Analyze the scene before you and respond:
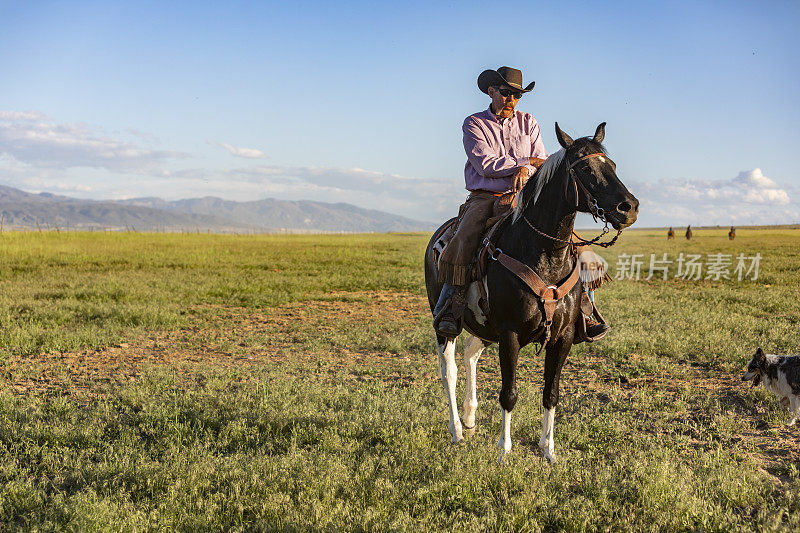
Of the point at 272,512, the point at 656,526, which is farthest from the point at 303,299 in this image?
the point at 656,526

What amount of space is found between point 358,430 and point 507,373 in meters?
2.21

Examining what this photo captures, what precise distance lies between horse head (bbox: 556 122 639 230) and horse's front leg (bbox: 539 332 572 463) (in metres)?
1.50

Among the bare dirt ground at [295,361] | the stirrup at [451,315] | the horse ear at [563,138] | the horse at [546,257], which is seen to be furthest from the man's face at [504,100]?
the bare dirt ground at [295,361]

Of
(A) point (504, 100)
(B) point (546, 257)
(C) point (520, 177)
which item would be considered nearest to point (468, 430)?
(B) point (546, 257)

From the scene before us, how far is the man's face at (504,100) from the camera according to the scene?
18.5 feet

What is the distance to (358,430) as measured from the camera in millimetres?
6273

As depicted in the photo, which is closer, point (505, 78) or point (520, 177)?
point (520, 177)

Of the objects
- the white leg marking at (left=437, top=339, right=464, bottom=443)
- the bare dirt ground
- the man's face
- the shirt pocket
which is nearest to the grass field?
the bare dirt ground

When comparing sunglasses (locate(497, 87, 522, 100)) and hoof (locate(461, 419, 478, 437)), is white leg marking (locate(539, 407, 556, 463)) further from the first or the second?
sunglasses (locate(497, 87, 522, 100))

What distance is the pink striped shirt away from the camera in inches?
217

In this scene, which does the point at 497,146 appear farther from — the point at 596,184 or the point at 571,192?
the point at 596,184

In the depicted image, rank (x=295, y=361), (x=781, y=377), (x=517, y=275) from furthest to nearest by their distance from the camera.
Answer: (x=295, y=361) → (x=781, y=377) → (x=517, y=275)

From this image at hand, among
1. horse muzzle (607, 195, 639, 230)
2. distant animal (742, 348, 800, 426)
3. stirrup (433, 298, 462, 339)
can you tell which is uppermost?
horse muzzle (607, 195, 639, 230)

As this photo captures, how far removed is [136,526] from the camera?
4215mm
